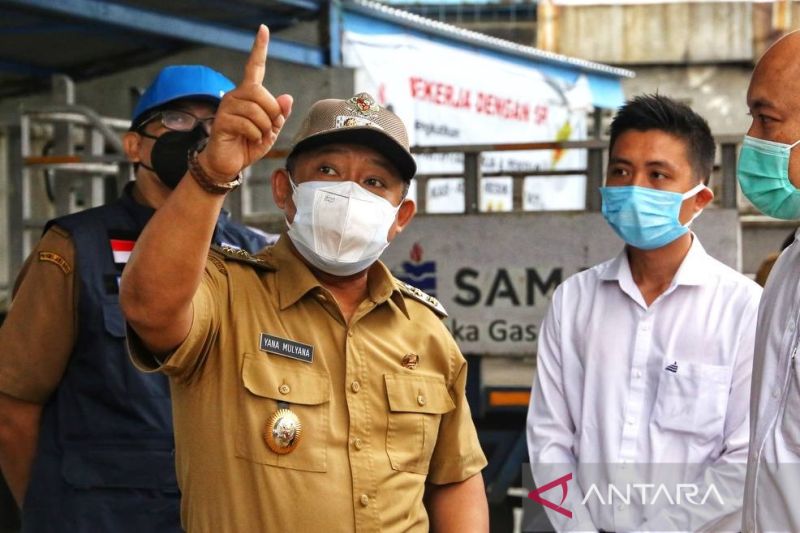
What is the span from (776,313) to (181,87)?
171cm

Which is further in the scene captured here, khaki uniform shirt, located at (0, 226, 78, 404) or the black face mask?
the black face mask

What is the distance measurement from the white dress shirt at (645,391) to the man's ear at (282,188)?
1.02 metres

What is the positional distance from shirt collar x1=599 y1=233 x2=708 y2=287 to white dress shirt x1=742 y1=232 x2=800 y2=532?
0.66 metres

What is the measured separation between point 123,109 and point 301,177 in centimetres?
662

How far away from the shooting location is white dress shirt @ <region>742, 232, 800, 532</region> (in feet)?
7.39

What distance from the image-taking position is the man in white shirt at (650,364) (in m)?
2.93

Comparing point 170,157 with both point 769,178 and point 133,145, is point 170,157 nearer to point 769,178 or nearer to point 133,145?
point 133,145

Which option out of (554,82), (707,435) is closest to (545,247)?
(707,435)

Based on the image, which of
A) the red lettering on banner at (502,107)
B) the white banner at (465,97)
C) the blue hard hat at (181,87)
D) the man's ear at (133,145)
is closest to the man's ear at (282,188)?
the blue hard hat at (181,87)

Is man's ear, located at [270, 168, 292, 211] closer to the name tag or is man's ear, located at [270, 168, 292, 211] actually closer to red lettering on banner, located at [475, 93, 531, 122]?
the name tag

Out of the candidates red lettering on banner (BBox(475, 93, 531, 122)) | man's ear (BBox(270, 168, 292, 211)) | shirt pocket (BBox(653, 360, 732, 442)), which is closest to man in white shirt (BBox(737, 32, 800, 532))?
shirt pocket (BBox(653, 360, 732, 442))

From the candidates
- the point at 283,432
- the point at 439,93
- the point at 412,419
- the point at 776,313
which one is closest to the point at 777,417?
the point at 776,313

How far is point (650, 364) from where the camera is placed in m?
3.06

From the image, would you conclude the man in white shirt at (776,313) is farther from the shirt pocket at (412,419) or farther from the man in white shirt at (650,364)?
the shirt pocket at (412,419)
